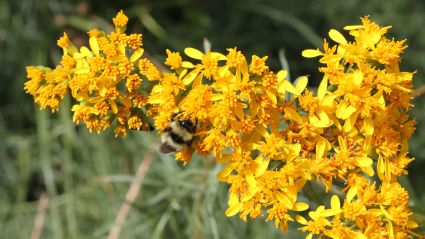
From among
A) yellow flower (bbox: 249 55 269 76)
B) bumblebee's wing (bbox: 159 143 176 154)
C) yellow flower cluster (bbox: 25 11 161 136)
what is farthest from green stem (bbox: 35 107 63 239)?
yellow flower (bbox: 249 55 269 76)

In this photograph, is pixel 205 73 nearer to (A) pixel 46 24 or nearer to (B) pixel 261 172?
(B) pixel 261 172

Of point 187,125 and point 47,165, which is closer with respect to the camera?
point 187,125

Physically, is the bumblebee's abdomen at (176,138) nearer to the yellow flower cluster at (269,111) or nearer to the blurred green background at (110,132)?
the yellow flower cluster at (269,111)

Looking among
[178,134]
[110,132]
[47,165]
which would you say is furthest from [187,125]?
[47,165]

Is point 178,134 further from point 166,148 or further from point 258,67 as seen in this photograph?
point 258,67

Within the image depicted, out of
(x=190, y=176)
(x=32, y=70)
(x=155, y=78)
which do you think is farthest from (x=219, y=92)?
(x=190, y=176)
